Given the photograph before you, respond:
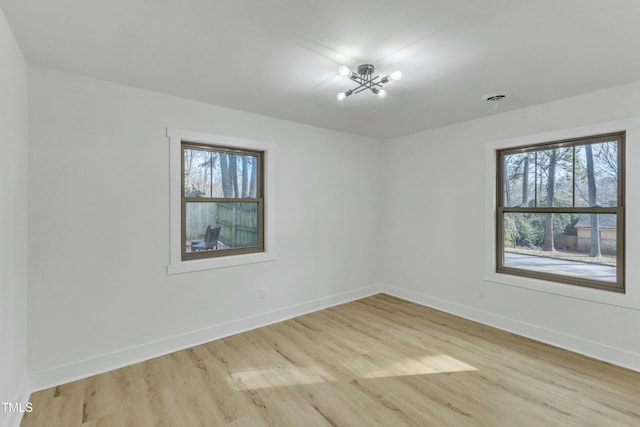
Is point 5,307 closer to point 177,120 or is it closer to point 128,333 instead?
point 128,333

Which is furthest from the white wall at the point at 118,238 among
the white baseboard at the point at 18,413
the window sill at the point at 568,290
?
the window sill at the point at 568,290

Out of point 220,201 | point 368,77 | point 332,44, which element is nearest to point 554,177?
point 368,77

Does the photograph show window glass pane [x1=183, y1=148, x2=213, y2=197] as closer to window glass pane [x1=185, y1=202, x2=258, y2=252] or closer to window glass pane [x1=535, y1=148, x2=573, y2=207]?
window glass pane [x1=185, y1=202, x2=258, y2=252]

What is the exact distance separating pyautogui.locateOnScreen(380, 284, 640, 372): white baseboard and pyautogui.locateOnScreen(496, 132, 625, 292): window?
54 centimetres

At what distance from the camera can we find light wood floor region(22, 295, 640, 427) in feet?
6.63

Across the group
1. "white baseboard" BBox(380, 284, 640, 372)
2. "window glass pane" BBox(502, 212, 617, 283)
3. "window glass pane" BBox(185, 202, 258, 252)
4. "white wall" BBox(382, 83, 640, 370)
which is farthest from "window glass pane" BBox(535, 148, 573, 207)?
"window glass pane" BBox(185, 202, 258, 252)

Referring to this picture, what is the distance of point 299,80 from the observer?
260cm

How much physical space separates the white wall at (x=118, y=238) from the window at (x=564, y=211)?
2.62 meters

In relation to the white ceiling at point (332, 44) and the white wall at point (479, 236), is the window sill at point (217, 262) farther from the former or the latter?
the white wall at point (479, 236)

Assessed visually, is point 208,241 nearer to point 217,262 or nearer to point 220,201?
point 217,262

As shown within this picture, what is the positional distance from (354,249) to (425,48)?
9.91ft

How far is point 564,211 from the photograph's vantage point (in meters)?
3.14

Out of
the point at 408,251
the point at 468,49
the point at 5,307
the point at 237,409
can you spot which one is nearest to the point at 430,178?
the point at 408,251

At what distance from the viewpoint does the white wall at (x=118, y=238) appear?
237cm
